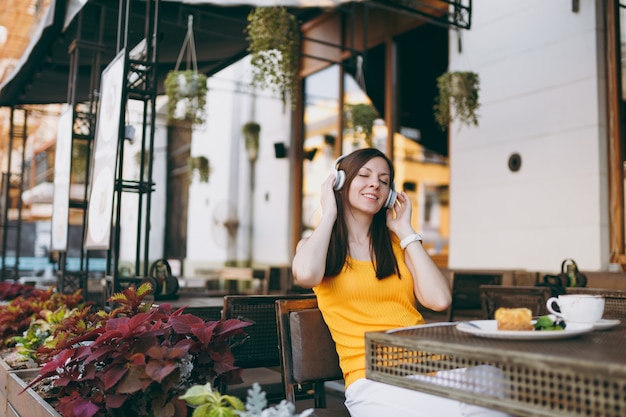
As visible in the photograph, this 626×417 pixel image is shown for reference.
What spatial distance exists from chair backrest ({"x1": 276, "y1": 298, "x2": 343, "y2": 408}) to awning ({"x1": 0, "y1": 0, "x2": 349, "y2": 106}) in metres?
2.61

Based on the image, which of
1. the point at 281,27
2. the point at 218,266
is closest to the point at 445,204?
the point at 281,27

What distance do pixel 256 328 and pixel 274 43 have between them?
3.29 meters

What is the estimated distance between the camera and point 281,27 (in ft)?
16.5

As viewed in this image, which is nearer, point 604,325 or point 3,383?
point 604,325

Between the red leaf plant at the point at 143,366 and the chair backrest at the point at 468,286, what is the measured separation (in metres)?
2.91

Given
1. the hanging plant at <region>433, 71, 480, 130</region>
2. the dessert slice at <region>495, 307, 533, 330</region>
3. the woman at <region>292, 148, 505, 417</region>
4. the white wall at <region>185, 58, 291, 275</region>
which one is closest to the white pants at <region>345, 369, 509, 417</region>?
the woman at <region>292, 148, 505, 417</region>

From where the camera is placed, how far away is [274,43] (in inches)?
199

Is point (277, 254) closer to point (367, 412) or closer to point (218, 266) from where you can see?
point (218, 266)

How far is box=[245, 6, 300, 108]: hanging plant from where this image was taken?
16.4 ft

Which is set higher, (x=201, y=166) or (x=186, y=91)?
(x=186, y=91)

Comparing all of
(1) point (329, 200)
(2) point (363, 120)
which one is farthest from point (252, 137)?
(1) point (329, 200)

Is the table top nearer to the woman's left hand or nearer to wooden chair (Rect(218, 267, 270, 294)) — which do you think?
the woman's left hand

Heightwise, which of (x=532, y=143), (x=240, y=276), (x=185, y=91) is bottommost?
(x=240, y=276)

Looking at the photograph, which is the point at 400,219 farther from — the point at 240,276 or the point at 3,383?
the point at 240,276
